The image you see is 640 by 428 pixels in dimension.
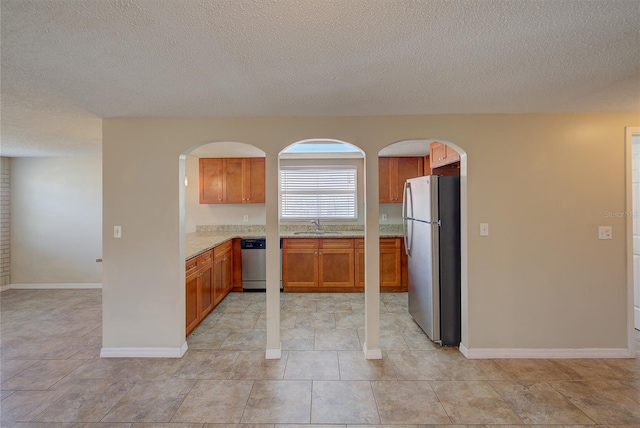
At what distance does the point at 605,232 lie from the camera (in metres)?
2.59

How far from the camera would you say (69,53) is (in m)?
1.57

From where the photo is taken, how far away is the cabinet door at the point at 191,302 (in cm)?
302

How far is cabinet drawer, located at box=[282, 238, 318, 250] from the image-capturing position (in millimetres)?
4527

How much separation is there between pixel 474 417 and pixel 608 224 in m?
2.09

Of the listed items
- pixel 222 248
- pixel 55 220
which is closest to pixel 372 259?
pixel 222 248

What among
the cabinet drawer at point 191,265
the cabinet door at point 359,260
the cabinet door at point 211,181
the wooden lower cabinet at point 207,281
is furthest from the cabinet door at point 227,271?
the cabinet door at point 359,260

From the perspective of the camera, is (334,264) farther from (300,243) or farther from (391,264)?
(391,264)

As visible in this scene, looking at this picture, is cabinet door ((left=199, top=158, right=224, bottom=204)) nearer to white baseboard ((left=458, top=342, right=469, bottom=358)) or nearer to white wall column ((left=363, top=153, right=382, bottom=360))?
white wall column ((left=363, top=153, right=382, bottom=360))

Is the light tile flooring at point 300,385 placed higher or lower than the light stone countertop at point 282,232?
lower

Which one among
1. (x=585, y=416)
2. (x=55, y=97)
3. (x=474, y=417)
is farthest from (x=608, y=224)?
(x=55, y=97)

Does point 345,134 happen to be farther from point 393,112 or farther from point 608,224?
point 608,224

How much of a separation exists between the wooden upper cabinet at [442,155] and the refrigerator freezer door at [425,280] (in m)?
0.75

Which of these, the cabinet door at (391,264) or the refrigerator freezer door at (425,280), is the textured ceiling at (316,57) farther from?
the cabinet door at (391,264)

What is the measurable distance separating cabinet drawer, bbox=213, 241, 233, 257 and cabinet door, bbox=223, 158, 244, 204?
2.67ft
